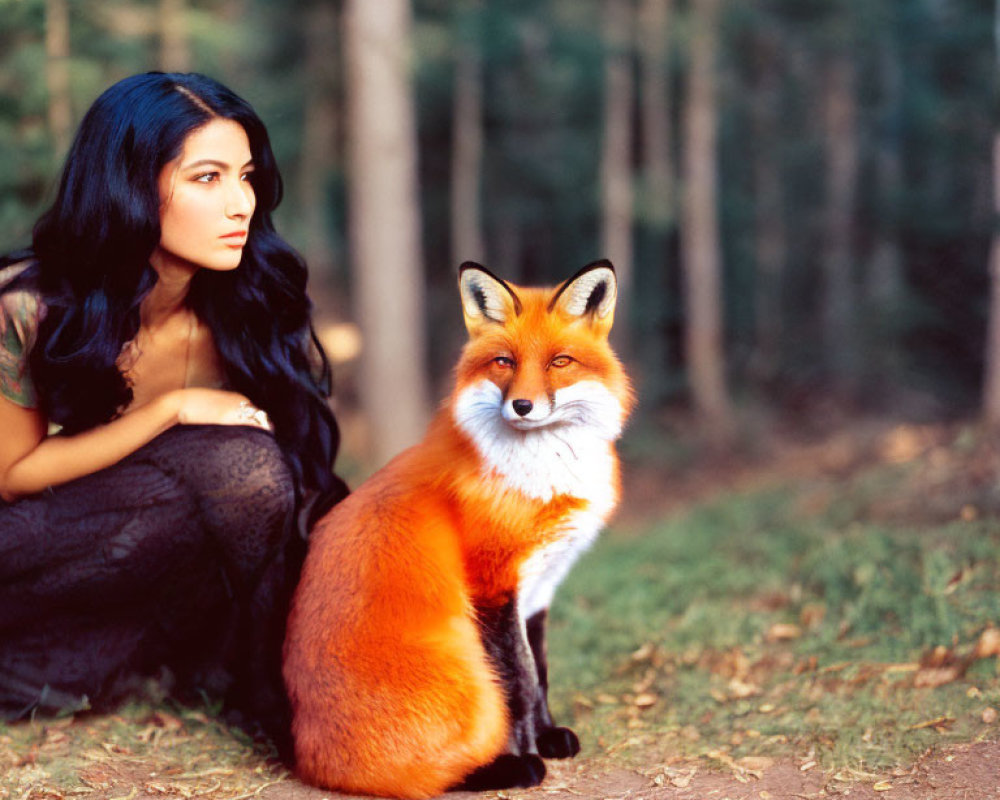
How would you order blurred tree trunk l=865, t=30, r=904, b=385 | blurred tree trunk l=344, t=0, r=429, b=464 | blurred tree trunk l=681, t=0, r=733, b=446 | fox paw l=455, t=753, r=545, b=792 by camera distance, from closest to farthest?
1. fox paw l=455, t=753, r=545, b=792
2. blurred tree trunk l=344, t=0, r=429, b=464
3. blurred tree trunk l=681, t=0, r=733, b=446
4. blurred tree trunk l=865, t=30, r=904, b=385

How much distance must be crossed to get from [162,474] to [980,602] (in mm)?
3490

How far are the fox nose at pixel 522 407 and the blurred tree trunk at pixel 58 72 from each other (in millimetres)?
4618

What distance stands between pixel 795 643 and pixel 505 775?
196 centimetres

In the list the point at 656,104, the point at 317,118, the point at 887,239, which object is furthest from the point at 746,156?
the point at 317,118

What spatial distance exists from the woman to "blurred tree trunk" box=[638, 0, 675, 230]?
12790mm

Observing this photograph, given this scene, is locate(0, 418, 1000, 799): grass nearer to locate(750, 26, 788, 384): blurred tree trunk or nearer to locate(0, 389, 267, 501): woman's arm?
locate(0, 389, 267, 501): woman's arm

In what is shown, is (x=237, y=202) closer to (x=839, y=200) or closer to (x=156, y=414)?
(x=156, y=414)

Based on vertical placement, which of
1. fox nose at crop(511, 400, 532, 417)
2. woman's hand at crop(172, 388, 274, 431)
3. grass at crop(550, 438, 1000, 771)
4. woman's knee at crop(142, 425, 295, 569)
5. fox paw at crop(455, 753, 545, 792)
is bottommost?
grass at crop(550, 438, 1000, 771)

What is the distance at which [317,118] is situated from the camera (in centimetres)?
1716

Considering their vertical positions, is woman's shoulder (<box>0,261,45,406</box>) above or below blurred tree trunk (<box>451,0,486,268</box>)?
below

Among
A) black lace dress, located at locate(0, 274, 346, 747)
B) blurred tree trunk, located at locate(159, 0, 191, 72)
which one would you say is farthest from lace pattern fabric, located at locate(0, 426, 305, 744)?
blurred tree trunk, located at locate(159, 0, 191, 72)

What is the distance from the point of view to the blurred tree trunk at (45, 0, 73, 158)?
225 inches

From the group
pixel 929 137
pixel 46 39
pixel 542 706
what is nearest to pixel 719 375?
pixel 929 137

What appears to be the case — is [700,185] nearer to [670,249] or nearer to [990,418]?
[670,249]
